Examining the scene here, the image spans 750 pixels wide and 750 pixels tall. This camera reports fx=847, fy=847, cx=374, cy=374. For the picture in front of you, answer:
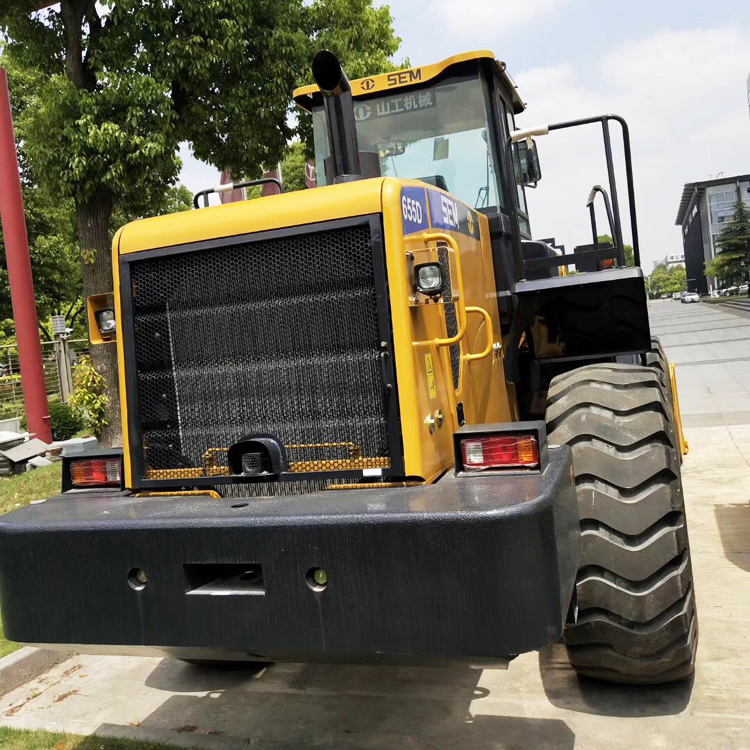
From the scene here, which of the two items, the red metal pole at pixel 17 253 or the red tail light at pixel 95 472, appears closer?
the red tail light at pixel 95 472

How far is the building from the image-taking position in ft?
409

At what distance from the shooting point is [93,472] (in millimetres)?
3875

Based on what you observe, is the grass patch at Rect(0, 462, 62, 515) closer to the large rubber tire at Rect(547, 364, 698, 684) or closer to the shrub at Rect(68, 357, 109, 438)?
the shrub at Rect(68, 357, 109, 438)

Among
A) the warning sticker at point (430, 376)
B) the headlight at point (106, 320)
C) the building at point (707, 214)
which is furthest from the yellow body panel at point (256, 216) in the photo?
the building at point (707, 214)

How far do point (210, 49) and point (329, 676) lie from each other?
9.41 metres

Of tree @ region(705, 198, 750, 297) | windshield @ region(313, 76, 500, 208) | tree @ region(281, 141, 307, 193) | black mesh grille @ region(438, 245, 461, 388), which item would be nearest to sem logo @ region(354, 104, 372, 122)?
windshield @ region(313, 76, 500, 208)

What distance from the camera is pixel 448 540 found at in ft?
9.00

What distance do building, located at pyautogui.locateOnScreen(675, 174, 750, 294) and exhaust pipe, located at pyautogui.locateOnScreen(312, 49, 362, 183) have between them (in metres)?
119

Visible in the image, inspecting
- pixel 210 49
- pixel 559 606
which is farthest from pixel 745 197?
pixel 559 606

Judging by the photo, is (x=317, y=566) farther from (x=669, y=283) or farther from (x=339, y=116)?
(x=669, y=283)

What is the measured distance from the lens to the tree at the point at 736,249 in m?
81.9

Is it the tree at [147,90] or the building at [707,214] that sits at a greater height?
the building at [707,214]

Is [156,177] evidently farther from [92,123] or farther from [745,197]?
[745,197]

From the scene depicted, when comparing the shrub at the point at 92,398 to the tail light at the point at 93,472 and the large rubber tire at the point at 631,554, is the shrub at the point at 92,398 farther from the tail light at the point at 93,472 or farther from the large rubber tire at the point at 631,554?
the large rubber tire at the point at 631,554
